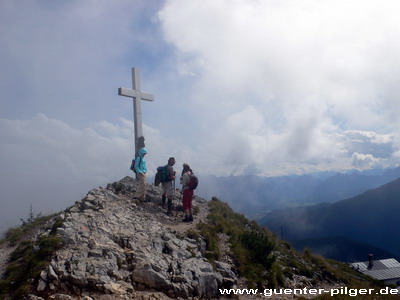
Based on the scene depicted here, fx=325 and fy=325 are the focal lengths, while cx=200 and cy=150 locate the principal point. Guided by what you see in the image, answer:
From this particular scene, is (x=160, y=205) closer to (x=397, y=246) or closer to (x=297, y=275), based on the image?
(x=297, y=275)

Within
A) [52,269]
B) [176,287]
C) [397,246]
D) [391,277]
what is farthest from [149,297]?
[397,246]

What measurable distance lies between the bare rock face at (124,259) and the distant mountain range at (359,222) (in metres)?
136

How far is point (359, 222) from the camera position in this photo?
152000 mm

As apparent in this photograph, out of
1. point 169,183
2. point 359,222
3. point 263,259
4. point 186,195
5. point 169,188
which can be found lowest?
point 359,222

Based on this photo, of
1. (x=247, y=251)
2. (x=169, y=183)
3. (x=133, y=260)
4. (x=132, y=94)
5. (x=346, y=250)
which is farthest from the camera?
(x=346, y=250)

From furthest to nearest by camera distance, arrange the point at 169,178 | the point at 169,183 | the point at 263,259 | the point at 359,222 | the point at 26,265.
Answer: the point at 359,222 → the point at 169,183 → the point at 169,178 → the point at 263,259 → the point at 26,265

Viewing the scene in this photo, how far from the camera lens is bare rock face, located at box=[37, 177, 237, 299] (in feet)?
25.5

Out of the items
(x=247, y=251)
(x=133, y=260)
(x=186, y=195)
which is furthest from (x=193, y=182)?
(x=133, y=260)

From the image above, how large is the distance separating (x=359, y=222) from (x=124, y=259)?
542 feet

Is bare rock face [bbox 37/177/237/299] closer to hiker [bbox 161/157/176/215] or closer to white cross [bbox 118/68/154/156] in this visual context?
hiker [bbox 161/157/176/215]

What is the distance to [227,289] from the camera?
9602 millimetres

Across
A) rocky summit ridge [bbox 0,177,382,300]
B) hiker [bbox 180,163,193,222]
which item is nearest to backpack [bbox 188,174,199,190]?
hiker [bbox 180,163,193,222]

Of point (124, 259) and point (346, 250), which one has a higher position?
point (124, 259)

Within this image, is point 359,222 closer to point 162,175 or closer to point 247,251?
point 247,251
